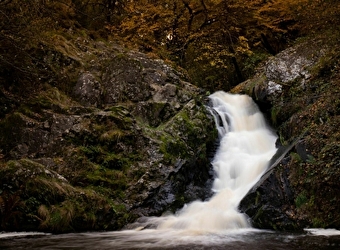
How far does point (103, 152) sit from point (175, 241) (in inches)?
146

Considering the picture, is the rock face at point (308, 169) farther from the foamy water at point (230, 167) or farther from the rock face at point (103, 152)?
A: the rock face at point (103, 152)

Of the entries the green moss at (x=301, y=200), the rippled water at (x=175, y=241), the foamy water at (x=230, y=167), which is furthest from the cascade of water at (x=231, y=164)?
the green moss at (x=301, y=200)

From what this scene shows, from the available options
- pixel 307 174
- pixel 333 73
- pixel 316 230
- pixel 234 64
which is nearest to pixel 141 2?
pixel 234 64

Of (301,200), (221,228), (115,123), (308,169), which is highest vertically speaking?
(115,123)

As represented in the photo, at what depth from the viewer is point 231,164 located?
30.2 feet

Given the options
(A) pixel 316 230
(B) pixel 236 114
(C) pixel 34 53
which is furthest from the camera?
(B) pixel 236 114

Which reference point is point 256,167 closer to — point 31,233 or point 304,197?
point 304,197

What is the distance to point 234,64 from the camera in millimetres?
16250

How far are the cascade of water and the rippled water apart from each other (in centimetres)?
56

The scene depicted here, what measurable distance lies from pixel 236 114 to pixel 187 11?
6784 millimetres

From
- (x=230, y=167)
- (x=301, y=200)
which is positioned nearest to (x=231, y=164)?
(x=230, y=167)

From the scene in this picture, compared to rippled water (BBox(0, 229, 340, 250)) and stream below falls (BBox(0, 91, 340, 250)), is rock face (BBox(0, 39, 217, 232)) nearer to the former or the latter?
stream below falls (BBox(0, 91, 340, 250))

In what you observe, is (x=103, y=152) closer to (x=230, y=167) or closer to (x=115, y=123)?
(x=115, y=123)

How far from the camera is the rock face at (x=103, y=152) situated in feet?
21.2
